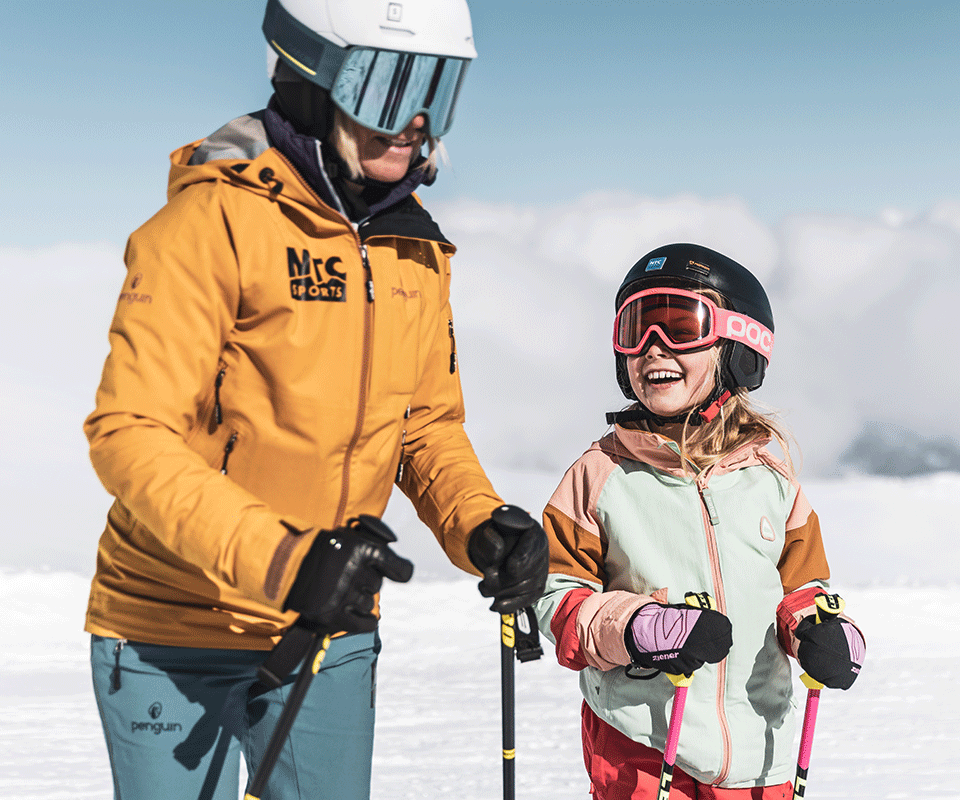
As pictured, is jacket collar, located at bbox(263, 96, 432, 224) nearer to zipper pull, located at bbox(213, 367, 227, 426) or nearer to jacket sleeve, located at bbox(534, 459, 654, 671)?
zipper pull, located at bbox(213, 367, 227, 426)

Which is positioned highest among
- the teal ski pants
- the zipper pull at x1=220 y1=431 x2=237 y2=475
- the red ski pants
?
the zipper pull at x1=220 y1=431 x2=237 y2=475

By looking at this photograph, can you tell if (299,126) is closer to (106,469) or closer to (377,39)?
(377,39)

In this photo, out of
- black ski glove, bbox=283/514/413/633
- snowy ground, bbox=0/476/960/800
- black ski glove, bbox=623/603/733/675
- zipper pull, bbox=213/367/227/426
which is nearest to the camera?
black ski glove, bbox=283/514/413/633

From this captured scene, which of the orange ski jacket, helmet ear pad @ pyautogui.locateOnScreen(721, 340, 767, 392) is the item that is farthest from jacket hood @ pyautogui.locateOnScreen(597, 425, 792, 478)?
the orange ski jacket

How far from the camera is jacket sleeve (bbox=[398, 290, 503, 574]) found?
2.36 m

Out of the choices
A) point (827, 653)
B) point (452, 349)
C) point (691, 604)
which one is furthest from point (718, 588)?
point (452, 349)

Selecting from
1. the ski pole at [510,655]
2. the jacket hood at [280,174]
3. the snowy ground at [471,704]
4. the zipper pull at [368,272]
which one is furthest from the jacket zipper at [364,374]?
the snowy ground at [471,704]

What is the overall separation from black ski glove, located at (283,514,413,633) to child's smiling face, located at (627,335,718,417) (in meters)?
1.45

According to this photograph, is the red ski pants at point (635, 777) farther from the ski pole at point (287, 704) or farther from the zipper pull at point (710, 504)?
the ski pole at point (287, 704)

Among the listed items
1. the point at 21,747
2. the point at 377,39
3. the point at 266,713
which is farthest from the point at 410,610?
the point at 377,39

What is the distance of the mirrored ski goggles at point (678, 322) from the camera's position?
3.05 meters

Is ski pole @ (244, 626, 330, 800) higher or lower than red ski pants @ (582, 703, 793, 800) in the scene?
higher

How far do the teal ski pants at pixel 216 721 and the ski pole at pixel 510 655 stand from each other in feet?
1.11

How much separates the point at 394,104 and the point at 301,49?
10.1 inches
